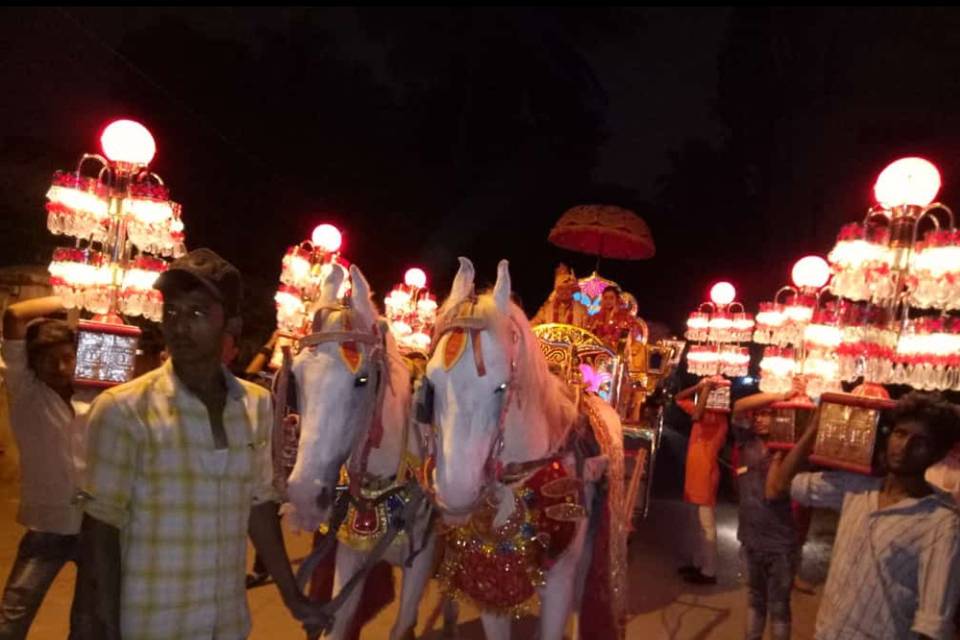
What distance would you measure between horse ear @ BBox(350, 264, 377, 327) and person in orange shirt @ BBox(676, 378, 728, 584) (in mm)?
4427

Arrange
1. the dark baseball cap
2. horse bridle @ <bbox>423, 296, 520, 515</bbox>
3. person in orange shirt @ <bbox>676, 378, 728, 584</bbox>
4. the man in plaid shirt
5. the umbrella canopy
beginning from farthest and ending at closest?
1. person in orange shirt @ <bbox>676, 378, 728, 584</bbox>
2. the umbrella canopy
3. horse bridle @ <bbox>423, 296, 520, 515</bbox>
4. the dark baseball cap
5. the man in plaid shirt

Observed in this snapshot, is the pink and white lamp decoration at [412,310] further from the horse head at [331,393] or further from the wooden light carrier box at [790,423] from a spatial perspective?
the wooden light carrier box at [790,423]

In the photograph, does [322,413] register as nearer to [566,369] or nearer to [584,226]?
[566,369]

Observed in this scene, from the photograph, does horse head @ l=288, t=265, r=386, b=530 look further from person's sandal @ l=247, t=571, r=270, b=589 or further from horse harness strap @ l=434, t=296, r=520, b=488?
person's sandal @ l=247, t=571, r=270, b=589

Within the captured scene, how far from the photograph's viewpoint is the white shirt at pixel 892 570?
2.40 m

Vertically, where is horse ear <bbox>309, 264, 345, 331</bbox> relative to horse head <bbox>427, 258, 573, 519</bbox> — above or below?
above

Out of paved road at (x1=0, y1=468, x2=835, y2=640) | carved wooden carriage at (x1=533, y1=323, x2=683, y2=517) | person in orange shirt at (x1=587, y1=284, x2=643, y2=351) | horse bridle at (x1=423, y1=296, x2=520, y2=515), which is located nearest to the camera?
horse bridle at (x1=423, y1=296, x2=520, y2=515)

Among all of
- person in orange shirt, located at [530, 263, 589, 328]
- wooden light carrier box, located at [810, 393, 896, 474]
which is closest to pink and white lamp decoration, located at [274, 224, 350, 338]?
person in orange shirt, located at [530, 263, 589, 328]

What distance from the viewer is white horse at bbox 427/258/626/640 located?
2.43 meters

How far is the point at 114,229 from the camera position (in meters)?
4.01

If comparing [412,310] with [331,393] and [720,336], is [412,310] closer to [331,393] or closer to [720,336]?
[720,336]

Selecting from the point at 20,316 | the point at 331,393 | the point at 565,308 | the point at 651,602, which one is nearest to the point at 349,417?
the point at 331,393

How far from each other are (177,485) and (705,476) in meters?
5.85

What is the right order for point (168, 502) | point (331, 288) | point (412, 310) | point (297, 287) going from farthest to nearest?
point (412, 310) → point (297, 287) → point (331, 288) → point (168, 502)
